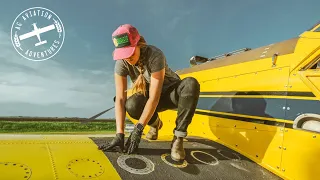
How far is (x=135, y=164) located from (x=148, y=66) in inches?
43.9

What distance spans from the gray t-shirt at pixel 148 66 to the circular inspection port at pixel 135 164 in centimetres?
95

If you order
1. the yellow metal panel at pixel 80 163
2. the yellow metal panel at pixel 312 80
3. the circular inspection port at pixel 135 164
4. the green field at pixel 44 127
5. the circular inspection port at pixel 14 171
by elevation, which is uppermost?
the yellow metal panel at pixel 312 80

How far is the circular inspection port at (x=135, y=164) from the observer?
8.37 feet

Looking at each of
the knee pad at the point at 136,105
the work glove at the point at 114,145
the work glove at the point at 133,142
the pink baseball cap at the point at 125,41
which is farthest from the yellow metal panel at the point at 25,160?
the pink baseball cap at the point at 125,41

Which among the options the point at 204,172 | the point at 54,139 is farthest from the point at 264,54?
the point at 54,139

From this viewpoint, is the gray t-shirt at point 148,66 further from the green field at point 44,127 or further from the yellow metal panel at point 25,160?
the green field at point 44,127

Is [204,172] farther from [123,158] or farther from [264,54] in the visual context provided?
[264,54]

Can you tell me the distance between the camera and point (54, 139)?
3.14m

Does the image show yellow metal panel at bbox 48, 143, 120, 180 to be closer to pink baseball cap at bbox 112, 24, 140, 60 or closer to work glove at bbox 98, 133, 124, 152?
work glove at bbox 98, 133, 124, 152

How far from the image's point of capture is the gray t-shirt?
3121mm

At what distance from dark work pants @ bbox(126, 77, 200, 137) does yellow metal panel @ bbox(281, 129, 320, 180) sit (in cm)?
102

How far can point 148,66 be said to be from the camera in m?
3.21

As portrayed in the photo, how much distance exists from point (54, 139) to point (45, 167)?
91 centimetres

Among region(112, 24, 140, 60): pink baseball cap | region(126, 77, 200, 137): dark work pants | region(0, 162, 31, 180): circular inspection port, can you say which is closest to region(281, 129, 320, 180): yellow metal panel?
region(126, 77, 200, 137): dark work pants
